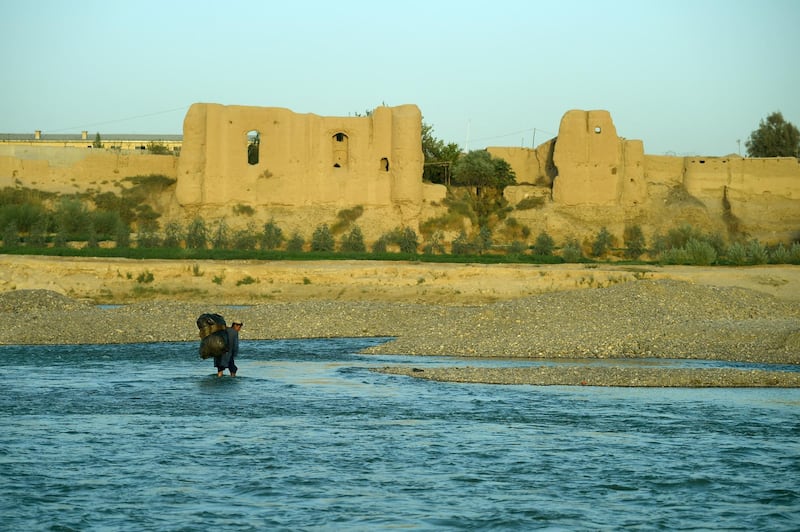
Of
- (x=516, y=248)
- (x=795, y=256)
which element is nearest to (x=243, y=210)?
(x=516, y=248)

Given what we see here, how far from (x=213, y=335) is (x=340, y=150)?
31.8 meters

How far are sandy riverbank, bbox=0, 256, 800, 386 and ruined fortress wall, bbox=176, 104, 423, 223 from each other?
10004 millimetres

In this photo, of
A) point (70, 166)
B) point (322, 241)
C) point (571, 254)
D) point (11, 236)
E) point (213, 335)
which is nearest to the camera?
point (213, 335)

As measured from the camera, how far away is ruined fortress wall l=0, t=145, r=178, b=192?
51.2m

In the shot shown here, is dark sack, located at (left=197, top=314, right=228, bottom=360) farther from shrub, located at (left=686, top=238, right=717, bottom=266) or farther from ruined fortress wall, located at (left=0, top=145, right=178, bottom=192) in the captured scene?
ruined fortress wall, located at (left=0, top=145, right=178, bottom=192)

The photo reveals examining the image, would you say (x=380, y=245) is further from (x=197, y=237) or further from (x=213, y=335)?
(x=213, y=335)

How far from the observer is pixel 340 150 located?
4975cm

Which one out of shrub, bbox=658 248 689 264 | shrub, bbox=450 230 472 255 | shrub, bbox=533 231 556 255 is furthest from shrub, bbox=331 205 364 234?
shrub, bbox=658 248 689 264

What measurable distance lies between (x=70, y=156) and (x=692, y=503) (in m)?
44.9

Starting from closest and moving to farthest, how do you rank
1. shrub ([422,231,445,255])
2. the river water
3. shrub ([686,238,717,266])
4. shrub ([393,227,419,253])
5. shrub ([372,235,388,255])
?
1. the river water
2. shrub ([686,238,717,266])
3. shrub ([372,235,388,255])
4. shrub ([422,231,445,255])
5. shrub ([393,227,419,253])

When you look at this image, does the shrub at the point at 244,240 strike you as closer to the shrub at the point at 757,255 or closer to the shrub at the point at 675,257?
the shrub at the point at 675,257

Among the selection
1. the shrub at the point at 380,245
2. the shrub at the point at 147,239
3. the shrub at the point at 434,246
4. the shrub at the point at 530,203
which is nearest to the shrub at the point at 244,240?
the shrub at the point at 147,239

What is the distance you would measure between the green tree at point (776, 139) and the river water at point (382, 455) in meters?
51.2

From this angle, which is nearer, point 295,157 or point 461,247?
point 461,247
